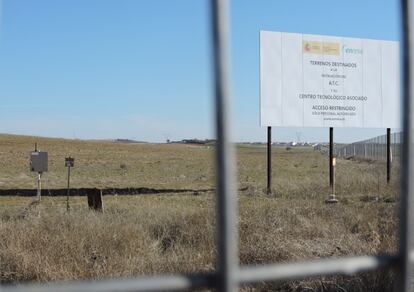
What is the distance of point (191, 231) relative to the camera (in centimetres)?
848

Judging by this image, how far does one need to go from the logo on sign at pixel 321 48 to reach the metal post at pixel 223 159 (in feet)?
60.8

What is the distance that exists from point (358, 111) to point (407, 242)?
756 inches

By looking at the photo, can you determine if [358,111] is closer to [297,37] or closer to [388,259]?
[297,37]

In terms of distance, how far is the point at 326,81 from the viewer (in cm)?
1973

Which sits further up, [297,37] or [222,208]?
[297,37]

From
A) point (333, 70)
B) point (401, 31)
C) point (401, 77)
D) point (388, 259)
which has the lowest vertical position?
point (388, 259)

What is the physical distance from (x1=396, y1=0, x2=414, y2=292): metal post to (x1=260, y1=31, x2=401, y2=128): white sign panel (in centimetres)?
1697

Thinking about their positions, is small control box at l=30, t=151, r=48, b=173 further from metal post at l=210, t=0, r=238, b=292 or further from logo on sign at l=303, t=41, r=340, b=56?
metal post at l=210, t=0, r=238, b=292

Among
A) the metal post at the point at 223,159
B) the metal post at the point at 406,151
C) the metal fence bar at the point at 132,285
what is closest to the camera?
the metal fence bar at the point at 132,285

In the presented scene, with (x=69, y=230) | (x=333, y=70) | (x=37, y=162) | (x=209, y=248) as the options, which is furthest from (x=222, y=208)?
(x=333, y=70)

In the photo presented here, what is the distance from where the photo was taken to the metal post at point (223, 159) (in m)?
1.46

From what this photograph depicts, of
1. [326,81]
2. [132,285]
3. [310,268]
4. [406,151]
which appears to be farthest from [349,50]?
[132,285]

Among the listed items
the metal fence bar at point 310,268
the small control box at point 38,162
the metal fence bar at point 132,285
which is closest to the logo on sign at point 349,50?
the small control box at point 38,162

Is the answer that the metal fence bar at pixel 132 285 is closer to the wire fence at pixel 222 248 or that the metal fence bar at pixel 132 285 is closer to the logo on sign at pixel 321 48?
the wire fence at pixel 222 248
